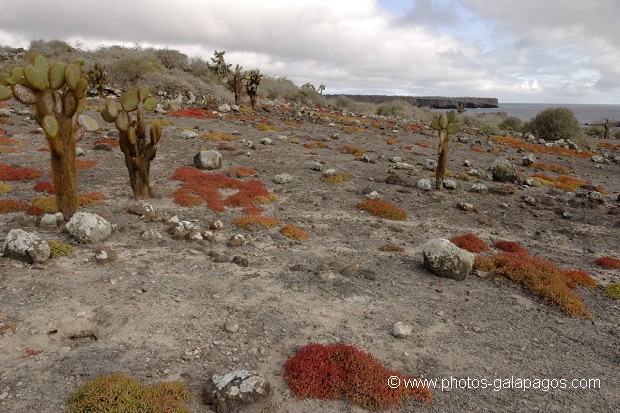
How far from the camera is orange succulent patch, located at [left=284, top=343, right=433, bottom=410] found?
563cm

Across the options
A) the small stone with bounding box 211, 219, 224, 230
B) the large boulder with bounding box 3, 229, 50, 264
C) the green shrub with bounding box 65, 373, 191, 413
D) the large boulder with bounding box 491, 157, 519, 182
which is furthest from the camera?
the large boulder with bounding box 491, 157, 519, 182

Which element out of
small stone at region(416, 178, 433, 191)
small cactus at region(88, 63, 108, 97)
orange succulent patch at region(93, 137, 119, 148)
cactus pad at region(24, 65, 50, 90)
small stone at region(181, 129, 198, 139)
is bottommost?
small stone at region(416, 178, 433, 191)

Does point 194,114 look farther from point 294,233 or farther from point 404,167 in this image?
point 294,233

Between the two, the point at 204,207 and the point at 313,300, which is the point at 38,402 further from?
the point at 204,207

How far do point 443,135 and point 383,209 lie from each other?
17.5 feet

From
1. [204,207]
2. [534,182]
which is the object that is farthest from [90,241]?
[534,182]

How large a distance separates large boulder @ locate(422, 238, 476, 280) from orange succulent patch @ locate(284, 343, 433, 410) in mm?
4041

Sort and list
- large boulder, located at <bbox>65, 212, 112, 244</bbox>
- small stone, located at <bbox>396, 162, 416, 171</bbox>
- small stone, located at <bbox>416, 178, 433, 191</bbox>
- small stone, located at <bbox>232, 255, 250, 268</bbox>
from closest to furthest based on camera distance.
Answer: small stone, located at <bbox>232, 255, 250, 268</bbox> < large boulder, located at <bbox>65, 212, 112, 244</bbox> < small stone, located at <bbox>416, 178, 433, 191</bbox> < small stone, located at <bbox>396, 162, 416, 171</bbox>

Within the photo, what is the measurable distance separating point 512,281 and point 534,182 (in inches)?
491

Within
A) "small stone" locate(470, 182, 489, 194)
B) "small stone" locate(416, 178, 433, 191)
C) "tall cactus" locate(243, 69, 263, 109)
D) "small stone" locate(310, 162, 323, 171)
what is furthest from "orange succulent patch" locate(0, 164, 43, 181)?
"tall cactus" locate(243, 69, 263, 109)

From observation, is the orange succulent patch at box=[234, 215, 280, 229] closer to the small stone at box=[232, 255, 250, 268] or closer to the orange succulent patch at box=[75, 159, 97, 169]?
the small stone at box=[232, 255, 250, 268]

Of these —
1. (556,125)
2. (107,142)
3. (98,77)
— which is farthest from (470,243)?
(556,125)

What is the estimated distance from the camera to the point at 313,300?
8.27 metres

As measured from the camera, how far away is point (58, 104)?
1050 centimetres
